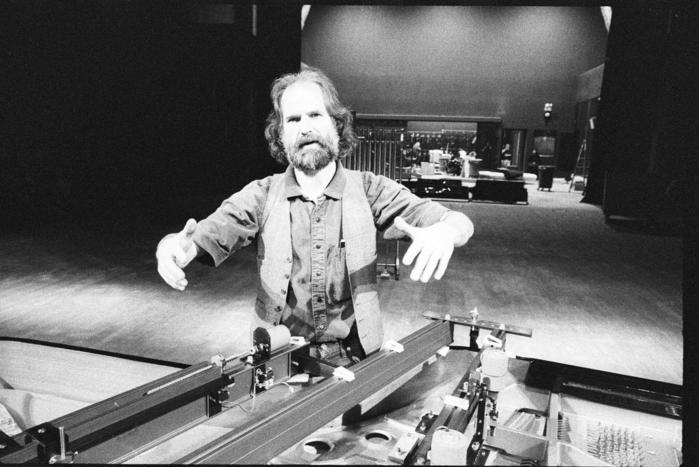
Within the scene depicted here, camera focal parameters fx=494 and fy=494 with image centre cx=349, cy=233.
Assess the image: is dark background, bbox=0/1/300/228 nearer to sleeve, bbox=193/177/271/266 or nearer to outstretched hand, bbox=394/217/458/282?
sleeve, bbox=193/177/271/266

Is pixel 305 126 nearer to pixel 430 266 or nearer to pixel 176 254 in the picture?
pixel 176 254

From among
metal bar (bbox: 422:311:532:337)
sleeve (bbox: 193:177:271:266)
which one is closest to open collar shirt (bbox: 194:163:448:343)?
sleeve (bbox: 193:177:271:266)

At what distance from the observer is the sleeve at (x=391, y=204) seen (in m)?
1.77

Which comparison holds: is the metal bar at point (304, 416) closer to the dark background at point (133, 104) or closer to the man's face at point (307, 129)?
the man's face at point (307, 129)

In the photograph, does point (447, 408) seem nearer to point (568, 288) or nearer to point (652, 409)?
point (652, 409)

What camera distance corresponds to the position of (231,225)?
174cm

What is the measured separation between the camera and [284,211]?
5.89 ft

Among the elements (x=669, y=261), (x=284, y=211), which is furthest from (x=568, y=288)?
(x=284, y=211)

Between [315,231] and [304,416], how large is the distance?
888 millimetres

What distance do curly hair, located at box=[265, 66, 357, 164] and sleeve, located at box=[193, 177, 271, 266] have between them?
0.89ft

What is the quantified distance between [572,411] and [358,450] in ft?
2.72

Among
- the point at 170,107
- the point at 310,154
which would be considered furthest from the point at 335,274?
the point at 170,107

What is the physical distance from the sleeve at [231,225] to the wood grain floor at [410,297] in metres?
1.69

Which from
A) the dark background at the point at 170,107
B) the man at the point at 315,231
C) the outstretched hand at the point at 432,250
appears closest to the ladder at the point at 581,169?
the dark background at the point at 170,107
